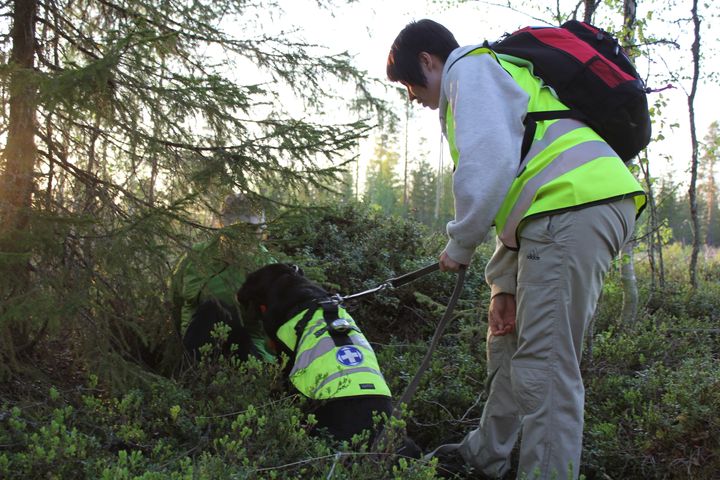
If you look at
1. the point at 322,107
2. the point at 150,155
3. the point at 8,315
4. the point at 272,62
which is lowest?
the point at 8,315

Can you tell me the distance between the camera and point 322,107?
4.51 meters

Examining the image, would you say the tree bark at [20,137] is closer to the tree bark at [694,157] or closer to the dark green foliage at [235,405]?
the dark green foliage at [235,405]

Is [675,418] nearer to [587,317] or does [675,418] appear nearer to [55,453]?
[587,317]

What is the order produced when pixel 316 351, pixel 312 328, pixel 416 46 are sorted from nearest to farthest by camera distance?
pixel 416 46
pixel 316 351
pixel 312 328

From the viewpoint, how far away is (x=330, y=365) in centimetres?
301

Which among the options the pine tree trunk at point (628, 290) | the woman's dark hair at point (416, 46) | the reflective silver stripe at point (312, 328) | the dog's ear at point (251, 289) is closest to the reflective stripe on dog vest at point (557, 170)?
the woman's dark hair at point (416, 46)

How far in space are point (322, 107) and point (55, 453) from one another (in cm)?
318

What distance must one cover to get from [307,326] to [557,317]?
155 centimetres

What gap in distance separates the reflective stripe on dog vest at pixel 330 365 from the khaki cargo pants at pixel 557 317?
818 mm

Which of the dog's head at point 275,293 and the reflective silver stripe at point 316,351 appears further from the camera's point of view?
the dog's head at point 275,293

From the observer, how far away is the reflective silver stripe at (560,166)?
2.21 meters

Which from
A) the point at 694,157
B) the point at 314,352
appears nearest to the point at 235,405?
the point at 314,352

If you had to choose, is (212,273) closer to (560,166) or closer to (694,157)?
(560,166)

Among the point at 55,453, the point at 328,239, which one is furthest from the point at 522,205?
the point at 328,239
